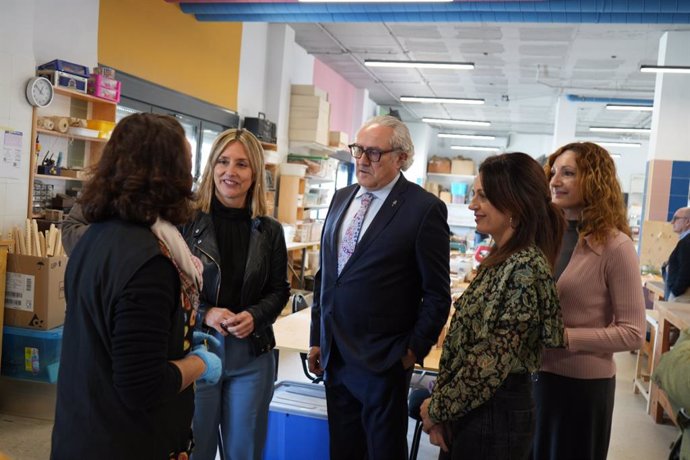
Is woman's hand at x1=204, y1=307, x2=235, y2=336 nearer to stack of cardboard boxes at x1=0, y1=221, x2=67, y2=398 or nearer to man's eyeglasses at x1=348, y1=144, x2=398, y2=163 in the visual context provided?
man's eyeglasses at x1=348, y1=144, x2=398, y2=163

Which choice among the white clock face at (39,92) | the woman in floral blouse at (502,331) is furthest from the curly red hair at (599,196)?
the white clock face at (39,92)

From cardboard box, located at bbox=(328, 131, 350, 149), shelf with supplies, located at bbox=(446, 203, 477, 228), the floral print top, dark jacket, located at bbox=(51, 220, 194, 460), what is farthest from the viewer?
shelf with supplies, located at bbox=(446, 203, 477, 228)

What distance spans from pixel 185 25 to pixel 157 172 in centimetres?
571

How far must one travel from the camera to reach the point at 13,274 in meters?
3.98

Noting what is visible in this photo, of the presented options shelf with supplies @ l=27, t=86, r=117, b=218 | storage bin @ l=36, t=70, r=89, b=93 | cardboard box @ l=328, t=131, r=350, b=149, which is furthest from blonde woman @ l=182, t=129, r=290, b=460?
cardboard box @ l=328, t=131, r=350, b=149

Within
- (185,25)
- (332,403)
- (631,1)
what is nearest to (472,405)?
(332,403)

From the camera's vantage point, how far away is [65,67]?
14.8 ft

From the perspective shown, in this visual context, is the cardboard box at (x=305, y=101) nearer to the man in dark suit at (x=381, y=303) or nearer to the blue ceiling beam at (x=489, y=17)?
the blue ceiling beam at (x=489, y=17)

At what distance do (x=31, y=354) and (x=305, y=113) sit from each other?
5.80 m

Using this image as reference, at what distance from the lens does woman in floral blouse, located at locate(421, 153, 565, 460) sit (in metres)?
1.70

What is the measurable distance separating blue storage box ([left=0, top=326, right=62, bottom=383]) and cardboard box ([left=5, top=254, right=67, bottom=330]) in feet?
0.18

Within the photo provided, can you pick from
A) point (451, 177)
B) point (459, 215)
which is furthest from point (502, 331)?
point (451, 177)

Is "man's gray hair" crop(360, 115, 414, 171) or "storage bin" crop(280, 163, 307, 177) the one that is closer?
"man's gray hair" crop(360, 115, 414, 171)

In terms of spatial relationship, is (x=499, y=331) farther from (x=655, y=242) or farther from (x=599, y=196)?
(x=655, y=242)
